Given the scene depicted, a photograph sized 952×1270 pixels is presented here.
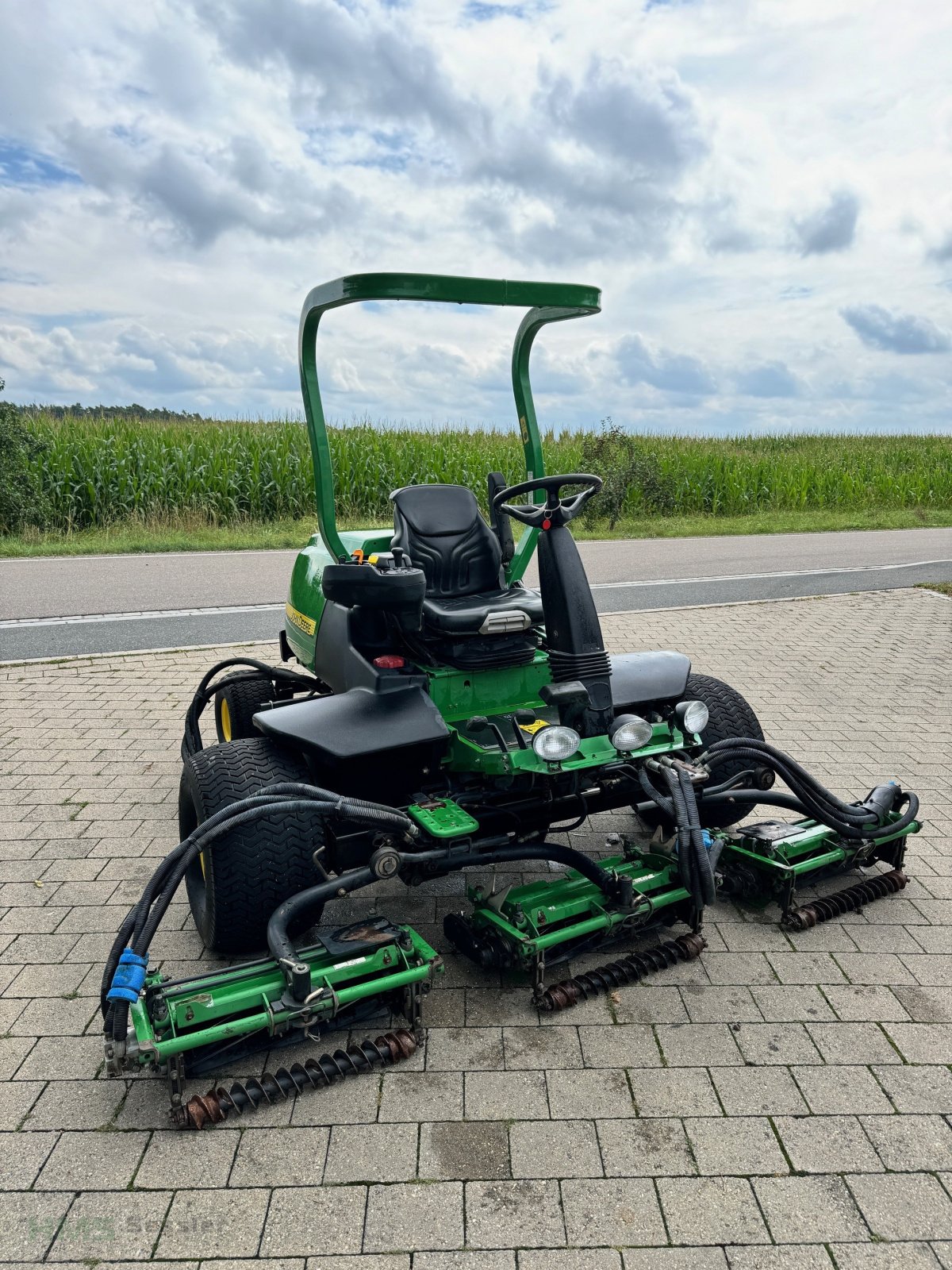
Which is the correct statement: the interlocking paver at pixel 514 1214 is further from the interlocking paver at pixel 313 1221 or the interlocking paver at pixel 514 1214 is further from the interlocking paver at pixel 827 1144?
the interlocking paver at pixel 827 1144

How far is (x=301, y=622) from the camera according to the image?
480cm

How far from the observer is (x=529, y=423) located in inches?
187

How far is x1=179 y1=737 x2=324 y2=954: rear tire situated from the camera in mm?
3180

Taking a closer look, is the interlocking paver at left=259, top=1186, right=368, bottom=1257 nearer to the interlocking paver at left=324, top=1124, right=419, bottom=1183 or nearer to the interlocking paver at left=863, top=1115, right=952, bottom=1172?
the interlocking paver at left=324, top=1124, right=419, bottom=1183

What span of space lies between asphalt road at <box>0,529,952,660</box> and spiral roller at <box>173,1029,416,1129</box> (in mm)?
5566

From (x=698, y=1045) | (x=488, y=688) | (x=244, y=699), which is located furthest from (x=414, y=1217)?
(x=244, y=699)

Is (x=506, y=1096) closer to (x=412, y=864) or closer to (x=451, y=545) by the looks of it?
(x=412, y=864)

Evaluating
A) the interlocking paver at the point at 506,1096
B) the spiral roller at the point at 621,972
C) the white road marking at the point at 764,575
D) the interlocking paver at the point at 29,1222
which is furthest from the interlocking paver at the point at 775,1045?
the white road marking at the point at 764,575

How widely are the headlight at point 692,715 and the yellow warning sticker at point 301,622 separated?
181cm

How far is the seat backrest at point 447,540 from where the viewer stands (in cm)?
436

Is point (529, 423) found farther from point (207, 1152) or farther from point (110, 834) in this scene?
point (207, 1152)

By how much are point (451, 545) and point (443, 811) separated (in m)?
1.54

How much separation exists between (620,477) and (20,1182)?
16461 millimetres

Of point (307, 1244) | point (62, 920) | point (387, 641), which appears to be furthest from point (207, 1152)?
point (387, 641)
